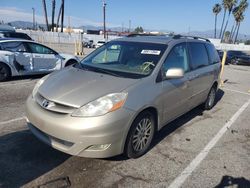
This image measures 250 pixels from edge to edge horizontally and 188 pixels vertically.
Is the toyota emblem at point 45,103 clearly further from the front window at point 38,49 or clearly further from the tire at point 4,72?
the front window at point 38,49

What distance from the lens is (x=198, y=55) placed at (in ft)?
18.0

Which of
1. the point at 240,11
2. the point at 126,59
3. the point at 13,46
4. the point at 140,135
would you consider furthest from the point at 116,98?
the point at 240,11

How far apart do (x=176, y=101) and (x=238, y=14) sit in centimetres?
6324

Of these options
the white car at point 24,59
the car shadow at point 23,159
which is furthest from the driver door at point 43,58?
the car shadow at point 23,159

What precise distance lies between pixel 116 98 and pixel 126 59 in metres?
1.35

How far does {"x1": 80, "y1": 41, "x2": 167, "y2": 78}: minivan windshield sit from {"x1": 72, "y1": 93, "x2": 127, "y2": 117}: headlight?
0.64 meters

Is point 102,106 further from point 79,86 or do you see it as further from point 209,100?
point 209,100

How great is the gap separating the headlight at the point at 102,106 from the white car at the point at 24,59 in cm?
634

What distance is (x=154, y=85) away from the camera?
3846 millimetres

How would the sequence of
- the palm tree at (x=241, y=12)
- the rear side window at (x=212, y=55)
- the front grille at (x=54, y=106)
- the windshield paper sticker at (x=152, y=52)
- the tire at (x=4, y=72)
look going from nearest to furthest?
the front grille at (x=54, y=106)
the windshield paper sticker at (x=152, y=52)
the rear side window at (x=212, y=55)
the tire at (x=4, y=72)
the palm tree at (x=241, y=12)

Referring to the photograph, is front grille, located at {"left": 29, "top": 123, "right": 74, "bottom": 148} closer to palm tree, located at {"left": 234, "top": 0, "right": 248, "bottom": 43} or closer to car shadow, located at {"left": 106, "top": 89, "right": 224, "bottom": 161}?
car shadow, located at {"left": 106, "top": 89, "right": 224, "bottom": 161}

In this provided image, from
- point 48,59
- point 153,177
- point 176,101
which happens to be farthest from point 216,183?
point 48,59

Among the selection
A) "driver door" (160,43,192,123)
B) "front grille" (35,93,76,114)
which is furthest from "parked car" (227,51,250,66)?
"front grille" (35,93,76,114)

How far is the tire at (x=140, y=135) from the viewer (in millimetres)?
3531
